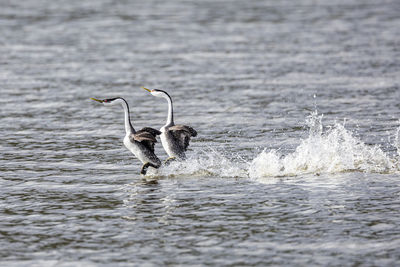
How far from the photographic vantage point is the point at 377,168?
1639 cm

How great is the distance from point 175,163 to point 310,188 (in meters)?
3.15

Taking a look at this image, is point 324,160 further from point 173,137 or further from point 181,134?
point 173,137

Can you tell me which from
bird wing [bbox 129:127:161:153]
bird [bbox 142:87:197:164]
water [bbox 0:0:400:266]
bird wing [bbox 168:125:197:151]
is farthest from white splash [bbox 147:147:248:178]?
bird wing [bbox 129:127:161:153]

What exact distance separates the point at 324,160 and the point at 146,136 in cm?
377

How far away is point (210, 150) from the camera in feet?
60.9

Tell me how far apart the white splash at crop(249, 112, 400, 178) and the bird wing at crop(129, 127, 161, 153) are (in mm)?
2120

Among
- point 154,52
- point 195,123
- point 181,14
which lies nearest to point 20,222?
point 195,123

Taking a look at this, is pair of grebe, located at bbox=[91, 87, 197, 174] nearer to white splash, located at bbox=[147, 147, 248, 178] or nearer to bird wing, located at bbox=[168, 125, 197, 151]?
bird wing, located at bbox=[168, 125, 197, 151]

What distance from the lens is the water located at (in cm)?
1199

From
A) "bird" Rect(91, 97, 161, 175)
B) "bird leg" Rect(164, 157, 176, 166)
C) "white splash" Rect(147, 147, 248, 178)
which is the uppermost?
"bird" Rect(91, 97, 161, 175)

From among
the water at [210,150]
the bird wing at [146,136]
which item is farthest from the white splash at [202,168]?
the bird wing at [146,136]

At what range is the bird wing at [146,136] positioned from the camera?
16016 mm

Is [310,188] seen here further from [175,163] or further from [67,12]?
[67,12]

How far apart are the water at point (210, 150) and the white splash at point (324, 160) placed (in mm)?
32
